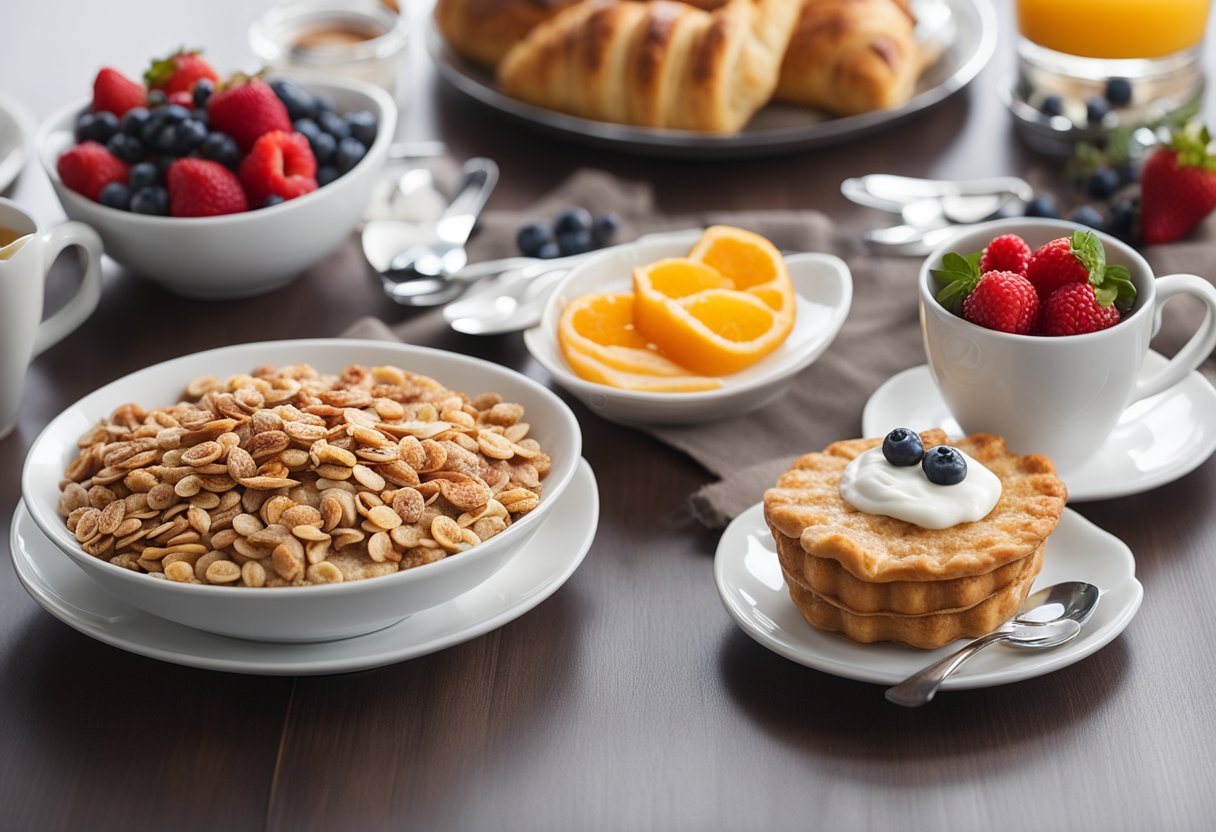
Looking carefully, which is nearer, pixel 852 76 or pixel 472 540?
pixel 472 540

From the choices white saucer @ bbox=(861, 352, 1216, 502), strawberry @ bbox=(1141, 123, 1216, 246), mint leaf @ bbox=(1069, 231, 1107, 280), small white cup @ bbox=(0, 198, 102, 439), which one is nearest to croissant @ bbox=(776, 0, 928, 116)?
strawberry @ bbox=(1141, 123, 1216, 246)

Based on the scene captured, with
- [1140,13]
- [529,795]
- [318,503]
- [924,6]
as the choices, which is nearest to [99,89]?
[318,503]

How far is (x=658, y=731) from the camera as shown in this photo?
1.05 meters

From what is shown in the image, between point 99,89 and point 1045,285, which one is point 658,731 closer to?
point 1045,285

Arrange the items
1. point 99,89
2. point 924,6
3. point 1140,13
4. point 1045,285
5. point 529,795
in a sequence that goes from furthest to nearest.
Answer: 1. point 924,6
2. point 1140,13
3. point 99,89
4. point 1045,285
5. point 529,795

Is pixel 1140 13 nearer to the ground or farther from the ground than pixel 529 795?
farther from the ground

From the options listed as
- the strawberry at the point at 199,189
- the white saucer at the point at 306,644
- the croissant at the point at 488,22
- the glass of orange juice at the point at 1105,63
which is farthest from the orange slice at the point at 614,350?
the glass of orange juice at the point at 1105,63

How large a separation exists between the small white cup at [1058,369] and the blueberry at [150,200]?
0.95 metres

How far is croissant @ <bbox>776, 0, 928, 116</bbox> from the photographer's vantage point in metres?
1.91

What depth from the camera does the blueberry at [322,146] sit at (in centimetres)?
166

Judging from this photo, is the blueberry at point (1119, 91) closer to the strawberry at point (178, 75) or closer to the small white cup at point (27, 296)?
the strawberry at point (178, 75)

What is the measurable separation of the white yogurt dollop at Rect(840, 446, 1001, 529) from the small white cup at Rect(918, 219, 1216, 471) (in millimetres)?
161

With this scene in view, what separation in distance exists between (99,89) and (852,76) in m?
1.09

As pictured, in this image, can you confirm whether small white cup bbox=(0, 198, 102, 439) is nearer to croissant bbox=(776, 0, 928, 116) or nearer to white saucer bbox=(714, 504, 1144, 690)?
white saucer bbox=(714, 504, 1144, 690)
